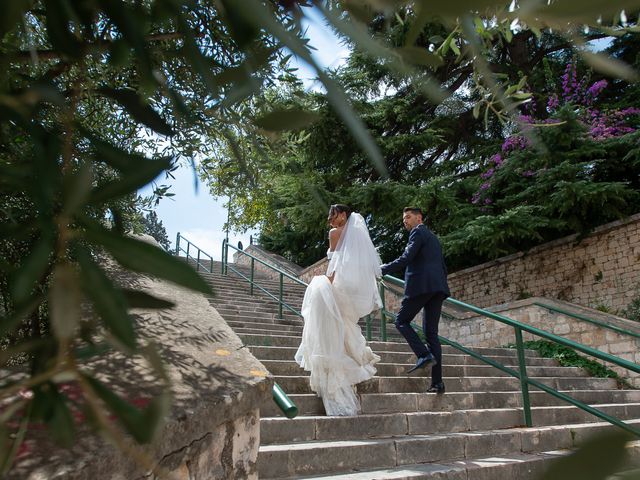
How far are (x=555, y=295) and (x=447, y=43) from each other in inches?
366

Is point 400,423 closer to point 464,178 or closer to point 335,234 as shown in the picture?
point 335,234

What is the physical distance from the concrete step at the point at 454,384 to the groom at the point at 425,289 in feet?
1.01

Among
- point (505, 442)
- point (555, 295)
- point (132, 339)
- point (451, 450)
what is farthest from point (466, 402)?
point (555, 295)

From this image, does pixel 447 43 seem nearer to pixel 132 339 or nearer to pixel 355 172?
pixel 132 339

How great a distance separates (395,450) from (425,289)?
4.65ft

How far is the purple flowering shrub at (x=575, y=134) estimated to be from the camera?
8.88 meters

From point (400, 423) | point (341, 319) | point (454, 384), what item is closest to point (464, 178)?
point (454, 384)

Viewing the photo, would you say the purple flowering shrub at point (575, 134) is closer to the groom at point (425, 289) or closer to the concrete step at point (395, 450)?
the groom at point (425, 289)

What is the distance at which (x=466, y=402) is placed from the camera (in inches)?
184

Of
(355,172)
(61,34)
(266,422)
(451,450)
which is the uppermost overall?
(355,172)

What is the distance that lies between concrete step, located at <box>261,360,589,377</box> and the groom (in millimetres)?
667

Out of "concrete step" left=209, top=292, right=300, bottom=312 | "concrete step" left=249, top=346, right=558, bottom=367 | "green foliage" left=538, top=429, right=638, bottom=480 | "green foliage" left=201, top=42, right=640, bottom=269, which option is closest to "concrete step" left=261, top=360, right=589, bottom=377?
"concrete step" left=249, top=346, right=558, bottom=367

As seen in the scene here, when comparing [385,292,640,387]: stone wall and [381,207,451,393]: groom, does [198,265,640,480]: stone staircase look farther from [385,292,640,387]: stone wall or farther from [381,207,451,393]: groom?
[385,292,640,387]: stone wall

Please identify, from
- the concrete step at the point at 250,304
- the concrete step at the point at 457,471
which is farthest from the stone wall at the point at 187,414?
the concrete step at the point at 250,304
